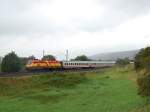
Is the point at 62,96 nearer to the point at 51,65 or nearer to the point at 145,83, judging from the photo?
the point at 145,83

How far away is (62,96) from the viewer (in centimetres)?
3609

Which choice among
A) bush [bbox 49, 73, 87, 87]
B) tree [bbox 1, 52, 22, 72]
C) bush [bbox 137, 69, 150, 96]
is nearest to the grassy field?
bush [bbox 49, 73, 87, 87]

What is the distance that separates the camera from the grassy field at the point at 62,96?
27.0 metres

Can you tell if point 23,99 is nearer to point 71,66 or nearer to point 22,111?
point 22,111

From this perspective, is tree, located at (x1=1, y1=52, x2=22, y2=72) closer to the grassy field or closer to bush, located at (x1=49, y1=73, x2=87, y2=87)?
the grassy field

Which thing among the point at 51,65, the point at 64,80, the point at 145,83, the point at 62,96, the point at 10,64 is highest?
the point at 10,64

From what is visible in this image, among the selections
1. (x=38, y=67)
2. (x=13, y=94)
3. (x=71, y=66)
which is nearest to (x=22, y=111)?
(x=13, y=94)

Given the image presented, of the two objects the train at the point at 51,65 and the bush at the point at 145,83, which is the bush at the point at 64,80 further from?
the train at the point at 51,65

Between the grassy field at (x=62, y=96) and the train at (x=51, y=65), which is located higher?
the train at (x=51, y=65)

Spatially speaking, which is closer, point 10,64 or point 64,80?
point 64,80

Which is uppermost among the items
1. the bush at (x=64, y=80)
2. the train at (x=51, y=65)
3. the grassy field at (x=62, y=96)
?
the train at (x=51, y=65)

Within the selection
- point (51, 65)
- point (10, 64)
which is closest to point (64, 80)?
point (51, 65)

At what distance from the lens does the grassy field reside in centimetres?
2703

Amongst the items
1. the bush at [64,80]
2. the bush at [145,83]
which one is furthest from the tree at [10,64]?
the bush at [145,83]
